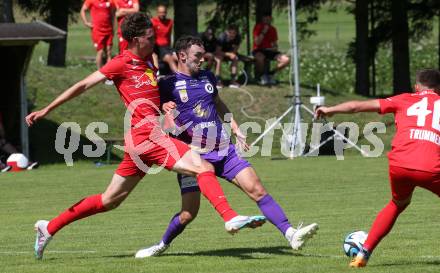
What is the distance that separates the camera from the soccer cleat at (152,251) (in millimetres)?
10620

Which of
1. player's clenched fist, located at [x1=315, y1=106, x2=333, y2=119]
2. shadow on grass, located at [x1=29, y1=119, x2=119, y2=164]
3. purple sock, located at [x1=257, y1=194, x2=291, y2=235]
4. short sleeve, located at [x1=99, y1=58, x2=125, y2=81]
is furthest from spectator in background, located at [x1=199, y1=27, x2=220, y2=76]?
player's clenched fist, located at [x1=315, y1=106, x2=333, y2=119]

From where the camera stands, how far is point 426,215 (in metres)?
13.8

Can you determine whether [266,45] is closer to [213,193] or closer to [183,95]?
[183,95]

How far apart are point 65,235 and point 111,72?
10.3 feet

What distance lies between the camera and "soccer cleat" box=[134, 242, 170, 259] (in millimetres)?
10620

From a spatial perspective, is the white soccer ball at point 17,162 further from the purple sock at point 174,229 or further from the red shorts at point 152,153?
the red shorts at point 152,153

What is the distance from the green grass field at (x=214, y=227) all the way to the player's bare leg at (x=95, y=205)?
22 centimetres

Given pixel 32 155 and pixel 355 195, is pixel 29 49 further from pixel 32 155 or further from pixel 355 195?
pixel 355 195

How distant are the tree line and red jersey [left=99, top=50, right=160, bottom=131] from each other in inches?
841

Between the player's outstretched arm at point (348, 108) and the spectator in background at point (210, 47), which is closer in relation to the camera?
the player's outstretched arm at point (348, 108)

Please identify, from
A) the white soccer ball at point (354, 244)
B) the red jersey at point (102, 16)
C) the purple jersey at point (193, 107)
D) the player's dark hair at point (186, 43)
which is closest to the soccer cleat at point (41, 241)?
the purple jersey at point (193, 107)

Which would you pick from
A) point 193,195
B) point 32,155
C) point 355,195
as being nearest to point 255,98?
point 32,155

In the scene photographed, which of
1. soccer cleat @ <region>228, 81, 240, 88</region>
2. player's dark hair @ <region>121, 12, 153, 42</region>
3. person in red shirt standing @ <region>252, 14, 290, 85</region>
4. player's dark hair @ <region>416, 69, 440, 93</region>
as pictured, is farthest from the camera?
soccer cleat @ <region>228, 81, 240, 88</region>

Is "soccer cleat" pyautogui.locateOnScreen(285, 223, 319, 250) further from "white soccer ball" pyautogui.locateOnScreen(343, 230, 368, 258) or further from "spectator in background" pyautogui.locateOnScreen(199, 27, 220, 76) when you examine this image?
"spectator in background" pyautogui.locateOnScreen(199, 27, 220, 76)
